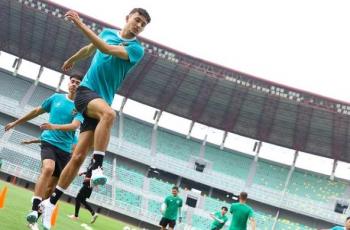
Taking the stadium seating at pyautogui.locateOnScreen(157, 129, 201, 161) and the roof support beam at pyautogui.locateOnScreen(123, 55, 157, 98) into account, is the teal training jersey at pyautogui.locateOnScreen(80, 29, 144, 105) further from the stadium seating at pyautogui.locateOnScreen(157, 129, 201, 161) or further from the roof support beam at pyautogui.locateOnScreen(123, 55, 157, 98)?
the stadium seating at pyautogui.locateOnScreen(157, 129, 201, 161)

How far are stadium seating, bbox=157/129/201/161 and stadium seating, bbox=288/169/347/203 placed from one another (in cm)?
835

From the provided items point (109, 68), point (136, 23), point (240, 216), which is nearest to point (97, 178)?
point (109, 68)

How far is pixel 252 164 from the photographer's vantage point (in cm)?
3959

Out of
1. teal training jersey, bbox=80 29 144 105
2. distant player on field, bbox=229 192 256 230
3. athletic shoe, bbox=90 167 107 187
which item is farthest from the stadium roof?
athletic shoe, bbox=90 167 107 187

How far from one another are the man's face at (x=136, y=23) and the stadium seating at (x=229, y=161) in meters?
33.8

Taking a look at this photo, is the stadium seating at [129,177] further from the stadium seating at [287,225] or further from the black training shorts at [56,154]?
the black training shorts at [56,154]

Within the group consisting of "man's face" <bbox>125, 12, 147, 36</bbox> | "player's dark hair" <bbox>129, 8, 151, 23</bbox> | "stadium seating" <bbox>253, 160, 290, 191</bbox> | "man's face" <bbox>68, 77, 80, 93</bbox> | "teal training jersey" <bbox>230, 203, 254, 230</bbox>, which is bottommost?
"teal training jersey" <bbox>230, 203, 254, 230</bbox>

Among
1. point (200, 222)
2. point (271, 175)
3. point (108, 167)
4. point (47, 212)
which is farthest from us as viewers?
point (271, 175)

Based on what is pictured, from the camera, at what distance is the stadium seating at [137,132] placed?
3853 centimetres

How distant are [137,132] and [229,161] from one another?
26.4 feet

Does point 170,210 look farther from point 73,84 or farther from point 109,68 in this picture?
point 109,68

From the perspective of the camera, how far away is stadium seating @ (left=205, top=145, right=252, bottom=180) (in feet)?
126

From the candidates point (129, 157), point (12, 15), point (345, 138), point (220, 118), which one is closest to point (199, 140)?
point (220, 118)

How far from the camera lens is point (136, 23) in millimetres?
5098
